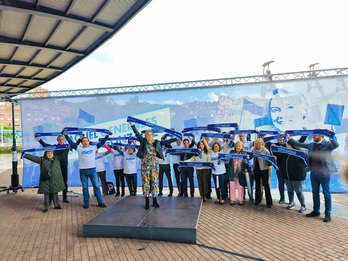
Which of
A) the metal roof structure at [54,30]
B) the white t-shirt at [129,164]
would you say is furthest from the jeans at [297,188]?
the metal roof structure at [54,30]

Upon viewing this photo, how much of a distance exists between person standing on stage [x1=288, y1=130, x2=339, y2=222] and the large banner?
108 cm

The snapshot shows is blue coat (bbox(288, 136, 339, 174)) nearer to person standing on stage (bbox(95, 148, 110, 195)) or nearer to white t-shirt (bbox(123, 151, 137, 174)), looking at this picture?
white t-shirt (bbox(123, 151, 137, 174))

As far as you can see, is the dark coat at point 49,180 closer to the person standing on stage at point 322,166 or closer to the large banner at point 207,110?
the large banner at point 207,110

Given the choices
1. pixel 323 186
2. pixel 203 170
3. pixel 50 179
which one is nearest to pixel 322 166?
pixel 323 186

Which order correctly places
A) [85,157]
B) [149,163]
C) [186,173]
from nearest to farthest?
1. [149,163]
2. [85,157]
3. [186,173]

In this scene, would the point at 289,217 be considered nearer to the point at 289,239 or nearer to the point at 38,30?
the point at 289,239

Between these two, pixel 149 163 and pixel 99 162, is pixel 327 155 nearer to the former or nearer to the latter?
pixel 149 163

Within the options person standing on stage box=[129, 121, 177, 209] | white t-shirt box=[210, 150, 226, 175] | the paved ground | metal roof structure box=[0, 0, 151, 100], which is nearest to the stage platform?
the paved ground

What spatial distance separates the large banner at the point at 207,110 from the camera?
23.5ft

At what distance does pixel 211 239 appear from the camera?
14.1ft

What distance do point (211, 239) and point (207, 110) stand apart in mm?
4634

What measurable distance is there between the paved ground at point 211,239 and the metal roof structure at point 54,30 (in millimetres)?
4604

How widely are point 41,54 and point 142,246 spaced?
7346mm

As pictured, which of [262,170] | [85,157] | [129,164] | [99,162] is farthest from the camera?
[99,162]
